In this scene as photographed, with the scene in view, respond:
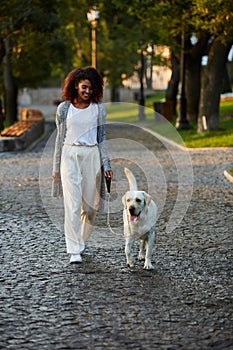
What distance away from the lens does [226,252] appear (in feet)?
31.3

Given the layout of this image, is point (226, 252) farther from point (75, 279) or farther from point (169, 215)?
point (169, 215)

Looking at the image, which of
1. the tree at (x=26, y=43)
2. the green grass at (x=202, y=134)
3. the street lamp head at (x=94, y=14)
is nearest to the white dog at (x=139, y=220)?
the green grass at (x=202, y=134)

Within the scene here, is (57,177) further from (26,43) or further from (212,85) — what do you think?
(26,43)

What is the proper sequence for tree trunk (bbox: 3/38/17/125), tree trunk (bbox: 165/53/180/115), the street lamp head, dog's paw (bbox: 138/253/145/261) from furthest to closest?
tree trunk (bbox: 165/53/180/115) → tree trunk (bbox: 3/38/17/125) → the street lamp head → dog's paw (bbox: 138/253/145/261)

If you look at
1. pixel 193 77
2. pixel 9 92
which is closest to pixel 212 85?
pixel 193 77

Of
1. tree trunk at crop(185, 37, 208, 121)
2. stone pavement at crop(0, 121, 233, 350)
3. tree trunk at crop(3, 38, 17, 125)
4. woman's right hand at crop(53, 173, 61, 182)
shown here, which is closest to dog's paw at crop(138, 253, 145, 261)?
stone pavement at crop(0, 121, 233, 350)

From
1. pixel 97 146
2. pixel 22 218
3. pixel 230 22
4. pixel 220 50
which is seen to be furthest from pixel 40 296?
pixel 220 50

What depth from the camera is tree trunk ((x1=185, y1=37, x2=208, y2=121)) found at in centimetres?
3359

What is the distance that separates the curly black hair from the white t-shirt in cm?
9

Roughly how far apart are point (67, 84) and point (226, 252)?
2.41 m

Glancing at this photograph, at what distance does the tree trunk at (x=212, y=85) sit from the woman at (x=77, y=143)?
19607 millimetres

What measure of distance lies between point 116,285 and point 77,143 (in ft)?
5.50

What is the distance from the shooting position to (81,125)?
9023 millimetres

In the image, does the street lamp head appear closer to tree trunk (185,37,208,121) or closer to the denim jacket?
tree trunk (185,37,208,121)
